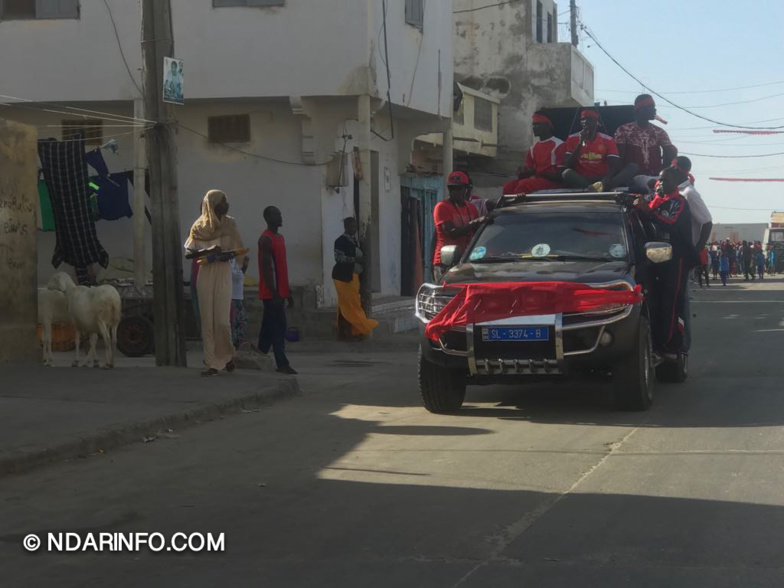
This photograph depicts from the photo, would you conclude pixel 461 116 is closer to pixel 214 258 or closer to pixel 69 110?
pixel 69 110

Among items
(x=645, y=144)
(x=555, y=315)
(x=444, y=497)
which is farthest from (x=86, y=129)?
(x=444, y=497)

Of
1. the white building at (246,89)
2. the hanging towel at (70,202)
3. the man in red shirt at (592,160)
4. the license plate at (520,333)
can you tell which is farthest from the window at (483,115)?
the license plate at (520,333)

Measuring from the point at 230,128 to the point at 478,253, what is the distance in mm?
10569

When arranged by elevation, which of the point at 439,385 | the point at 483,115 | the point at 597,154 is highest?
the point at 483,115

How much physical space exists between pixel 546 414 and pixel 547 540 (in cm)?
471

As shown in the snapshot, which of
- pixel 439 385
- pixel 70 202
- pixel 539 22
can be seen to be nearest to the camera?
pixel 439 385

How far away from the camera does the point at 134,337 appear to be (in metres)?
17.7

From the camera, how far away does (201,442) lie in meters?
9.55

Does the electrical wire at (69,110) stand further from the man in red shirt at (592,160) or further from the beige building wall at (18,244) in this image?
the man in red shirt at (592,160)

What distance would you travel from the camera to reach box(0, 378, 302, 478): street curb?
8250 mm

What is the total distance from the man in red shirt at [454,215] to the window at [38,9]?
32.1 feet

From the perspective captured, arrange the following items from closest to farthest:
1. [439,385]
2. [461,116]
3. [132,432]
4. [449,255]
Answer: [132,432] < [439,385] < [449,255] < [461,116]

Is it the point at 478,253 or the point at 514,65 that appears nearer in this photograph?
the point at 478,253

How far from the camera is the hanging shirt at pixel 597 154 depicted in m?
13.1
